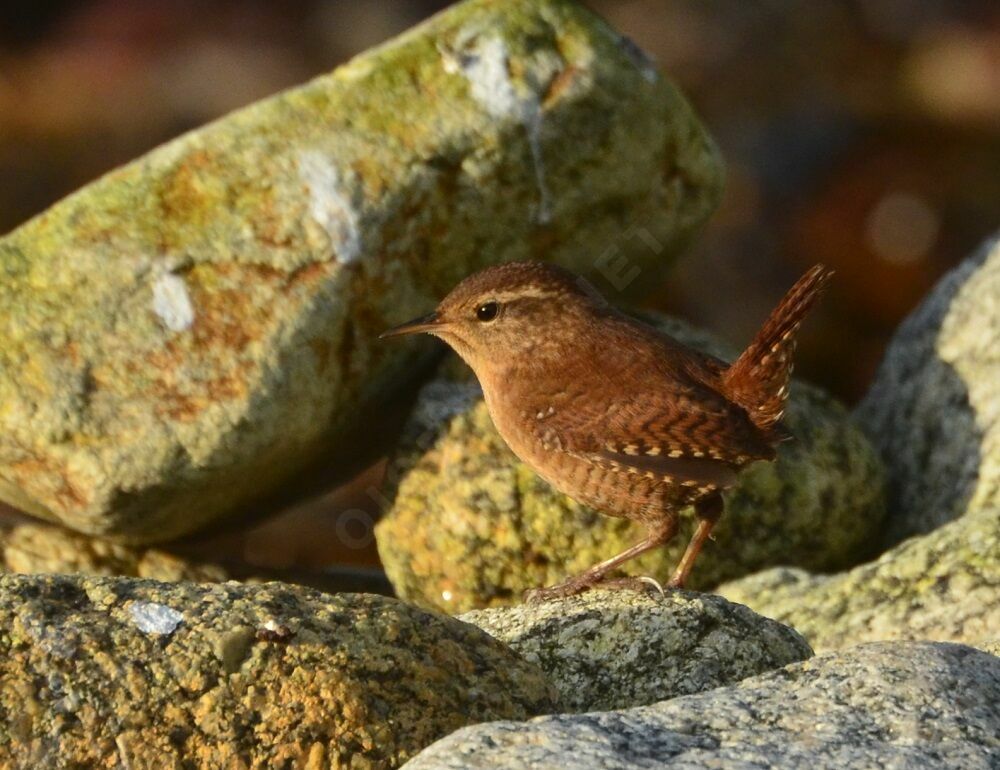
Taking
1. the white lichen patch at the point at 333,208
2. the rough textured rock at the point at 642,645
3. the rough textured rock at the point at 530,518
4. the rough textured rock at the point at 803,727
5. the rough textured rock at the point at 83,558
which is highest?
the rough textured rock at the point at 803,727

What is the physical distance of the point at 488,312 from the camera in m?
5.05

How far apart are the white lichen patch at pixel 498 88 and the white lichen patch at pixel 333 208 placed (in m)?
0.59

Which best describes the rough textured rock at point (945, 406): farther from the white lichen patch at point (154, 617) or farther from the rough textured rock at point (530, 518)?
the white lichen patch at point (154, 617)

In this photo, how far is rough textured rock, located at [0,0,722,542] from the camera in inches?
205

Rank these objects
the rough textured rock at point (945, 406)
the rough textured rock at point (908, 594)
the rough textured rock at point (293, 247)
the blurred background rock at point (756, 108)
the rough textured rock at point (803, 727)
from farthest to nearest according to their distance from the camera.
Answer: the blurred background rock at point (756, 108), the rough textured rock at point (945, 406), the rough textured rock at point (293, 247), the rough textured rock at point (908, 594), the rough textured rock at point (803, 727)

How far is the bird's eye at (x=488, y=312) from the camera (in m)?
5.04

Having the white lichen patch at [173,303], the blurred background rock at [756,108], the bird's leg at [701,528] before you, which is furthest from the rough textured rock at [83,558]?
the blurred background rock at [756,108]

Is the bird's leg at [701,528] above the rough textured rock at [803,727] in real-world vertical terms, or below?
below

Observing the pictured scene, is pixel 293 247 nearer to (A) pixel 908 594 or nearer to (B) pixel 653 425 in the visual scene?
(B) pixel 653 425

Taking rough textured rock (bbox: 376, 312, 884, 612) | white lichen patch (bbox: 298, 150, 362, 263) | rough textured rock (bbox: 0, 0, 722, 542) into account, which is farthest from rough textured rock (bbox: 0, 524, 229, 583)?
white lichen patch (bbox: 298, 150, 362, 263)

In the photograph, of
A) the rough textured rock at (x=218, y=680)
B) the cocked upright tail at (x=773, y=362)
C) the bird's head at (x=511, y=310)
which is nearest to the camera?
the rough textured rock at (x=218, y=680)

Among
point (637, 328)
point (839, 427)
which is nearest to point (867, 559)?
point (839, 427)

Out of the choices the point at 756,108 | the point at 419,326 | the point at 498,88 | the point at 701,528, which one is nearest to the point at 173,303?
the point at 419,326

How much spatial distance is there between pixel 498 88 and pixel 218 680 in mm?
2913
